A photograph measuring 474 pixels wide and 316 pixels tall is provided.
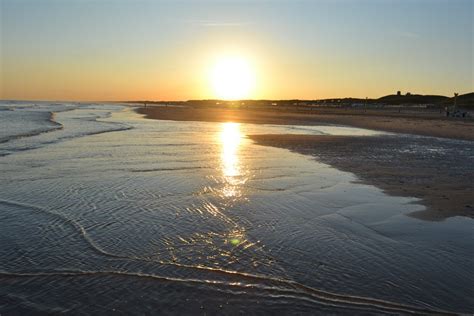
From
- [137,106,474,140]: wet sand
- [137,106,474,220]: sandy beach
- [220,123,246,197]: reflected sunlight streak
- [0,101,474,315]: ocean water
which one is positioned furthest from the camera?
[137,106,474,140]: wet sand

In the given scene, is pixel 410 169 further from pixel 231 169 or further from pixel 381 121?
pixel 381 121

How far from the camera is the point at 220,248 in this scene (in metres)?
6.43

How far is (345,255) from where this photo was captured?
629cm

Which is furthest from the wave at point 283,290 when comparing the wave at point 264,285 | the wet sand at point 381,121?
→ the wet sand at point 381,121

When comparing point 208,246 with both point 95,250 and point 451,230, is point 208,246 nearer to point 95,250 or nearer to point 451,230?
point 95,250

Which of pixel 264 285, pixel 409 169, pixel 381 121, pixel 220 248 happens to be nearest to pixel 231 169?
pixel 409 169

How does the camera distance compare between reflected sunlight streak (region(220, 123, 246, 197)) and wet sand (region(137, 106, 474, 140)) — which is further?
wet sand (region(137, 106, 474, 140))

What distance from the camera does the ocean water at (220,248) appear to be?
486 centimetres

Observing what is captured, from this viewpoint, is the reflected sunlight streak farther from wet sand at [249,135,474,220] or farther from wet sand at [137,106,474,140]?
wet sand at [137,106,474,140]

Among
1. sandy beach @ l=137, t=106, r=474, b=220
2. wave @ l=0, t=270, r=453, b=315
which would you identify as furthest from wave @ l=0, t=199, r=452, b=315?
→ sandy beach @ l=137, t=106, r=474, b=220

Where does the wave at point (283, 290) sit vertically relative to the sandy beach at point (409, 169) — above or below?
below

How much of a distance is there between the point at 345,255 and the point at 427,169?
919 centimetres

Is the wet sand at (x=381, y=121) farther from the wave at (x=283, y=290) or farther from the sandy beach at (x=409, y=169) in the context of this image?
the wave at (x=283, y=290)

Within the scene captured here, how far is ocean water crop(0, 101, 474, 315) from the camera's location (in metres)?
4.86
